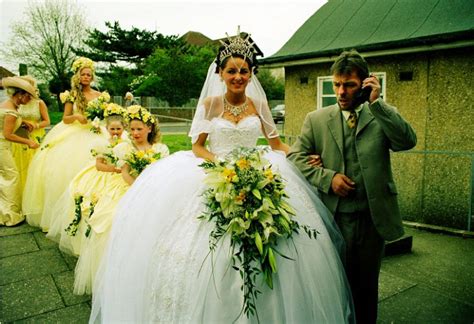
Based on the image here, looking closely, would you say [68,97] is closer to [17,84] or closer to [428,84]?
[17,84]

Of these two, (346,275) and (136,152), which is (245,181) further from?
(136,152)

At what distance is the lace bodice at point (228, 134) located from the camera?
11.1 feet

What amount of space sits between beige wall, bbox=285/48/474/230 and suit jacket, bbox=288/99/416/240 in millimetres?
4138

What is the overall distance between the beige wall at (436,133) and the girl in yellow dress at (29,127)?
6235mm

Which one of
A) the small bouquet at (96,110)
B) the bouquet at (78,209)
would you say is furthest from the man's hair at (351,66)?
the small bouquet at (96,110)

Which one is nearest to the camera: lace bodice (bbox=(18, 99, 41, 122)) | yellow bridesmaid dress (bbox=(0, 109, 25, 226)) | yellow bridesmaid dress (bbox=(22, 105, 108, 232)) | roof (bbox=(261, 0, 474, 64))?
yellow bridesmaid dress (bbox=(22, 105, 108, 232))

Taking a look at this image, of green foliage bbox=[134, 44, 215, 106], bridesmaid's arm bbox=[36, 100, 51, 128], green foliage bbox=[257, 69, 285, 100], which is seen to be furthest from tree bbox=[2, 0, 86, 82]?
bridesmaid's arm bbox=[36, 100, 51, 128]

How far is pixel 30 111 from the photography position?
6.50m

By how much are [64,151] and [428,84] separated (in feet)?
20.5

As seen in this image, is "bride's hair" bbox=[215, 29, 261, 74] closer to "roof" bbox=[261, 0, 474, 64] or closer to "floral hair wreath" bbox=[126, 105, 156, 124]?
"floral hair wreath" bbox=[126, 105, 156, 124]

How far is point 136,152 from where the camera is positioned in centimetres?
412

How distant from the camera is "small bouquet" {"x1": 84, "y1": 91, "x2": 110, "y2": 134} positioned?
18.5 ft

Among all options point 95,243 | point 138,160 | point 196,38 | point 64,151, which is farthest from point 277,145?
point 196,38

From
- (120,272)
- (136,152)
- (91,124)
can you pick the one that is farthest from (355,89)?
Answer: (91,124)
